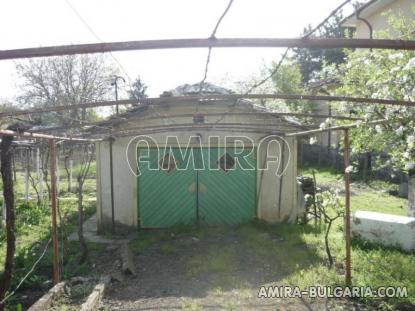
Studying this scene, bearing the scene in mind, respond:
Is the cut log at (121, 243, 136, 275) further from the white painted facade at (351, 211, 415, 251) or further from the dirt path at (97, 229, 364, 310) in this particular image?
the white painted facade at (351, 211, 415, 251)

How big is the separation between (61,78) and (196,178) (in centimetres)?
1875

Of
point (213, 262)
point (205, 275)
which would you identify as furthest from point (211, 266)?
point (205, 275)

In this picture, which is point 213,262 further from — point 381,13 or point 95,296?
point 381,13

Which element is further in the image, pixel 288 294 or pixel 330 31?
pixel 330 31

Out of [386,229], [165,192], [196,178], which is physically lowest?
[386,229]

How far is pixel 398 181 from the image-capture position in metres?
16.1

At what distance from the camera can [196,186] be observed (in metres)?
10.4

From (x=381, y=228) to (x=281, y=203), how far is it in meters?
3.00

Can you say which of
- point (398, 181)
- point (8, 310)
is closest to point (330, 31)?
point (398, 181)

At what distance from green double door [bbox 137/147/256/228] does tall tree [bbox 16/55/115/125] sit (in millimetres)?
16218

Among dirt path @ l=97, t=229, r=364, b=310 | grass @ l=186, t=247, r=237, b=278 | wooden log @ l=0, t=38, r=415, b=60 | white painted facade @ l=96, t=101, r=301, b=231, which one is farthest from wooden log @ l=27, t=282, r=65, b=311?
white painted facade @ l=96, t=101, r=301, b=231

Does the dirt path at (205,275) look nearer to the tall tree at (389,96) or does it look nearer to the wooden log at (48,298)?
the wooden log at (48,298)

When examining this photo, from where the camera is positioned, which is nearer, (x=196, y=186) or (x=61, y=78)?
(x=196, y=186)

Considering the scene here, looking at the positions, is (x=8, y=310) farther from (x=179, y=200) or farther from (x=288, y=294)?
(x=179, y=200)
